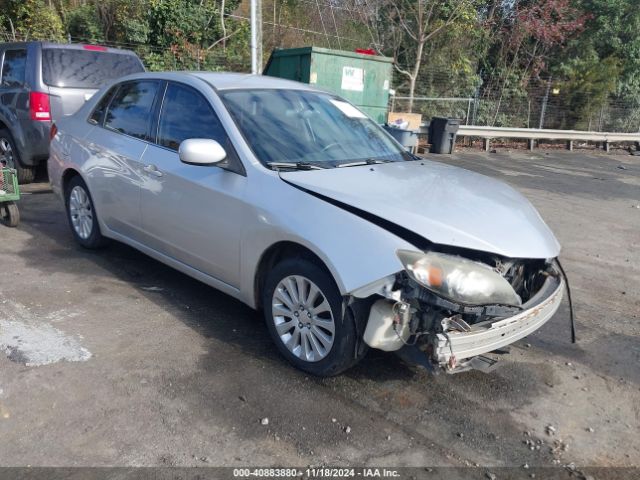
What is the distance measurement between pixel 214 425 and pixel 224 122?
204 cm

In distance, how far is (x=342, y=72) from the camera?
12195 millimetres

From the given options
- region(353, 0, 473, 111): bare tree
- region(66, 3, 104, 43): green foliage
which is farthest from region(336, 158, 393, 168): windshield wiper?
region(66, 3, 104, 43): green foliage

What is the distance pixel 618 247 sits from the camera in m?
7.07

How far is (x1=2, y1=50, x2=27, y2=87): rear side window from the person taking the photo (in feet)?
25.9

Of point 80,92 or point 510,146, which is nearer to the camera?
point 80,92

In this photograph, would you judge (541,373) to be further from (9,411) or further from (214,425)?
(9,411)

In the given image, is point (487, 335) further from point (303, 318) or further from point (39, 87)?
point (39, 87)

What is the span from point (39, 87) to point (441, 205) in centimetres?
634

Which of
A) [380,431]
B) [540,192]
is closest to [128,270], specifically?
[380,431]

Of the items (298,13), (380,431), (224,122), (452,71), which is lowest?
(380,431)

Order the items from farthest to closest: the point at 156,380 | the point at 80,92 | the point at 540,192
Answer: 1. the point at 540,192
2. the point at 80,92
3. the point at 156,380

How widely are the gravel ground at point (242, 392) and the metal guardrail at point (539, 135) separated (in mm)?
12842

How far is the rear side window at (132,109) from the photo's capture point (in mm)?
4781

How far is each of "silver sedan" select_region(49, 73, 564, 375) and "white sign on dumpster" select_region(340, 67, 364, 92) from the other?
7.65m
